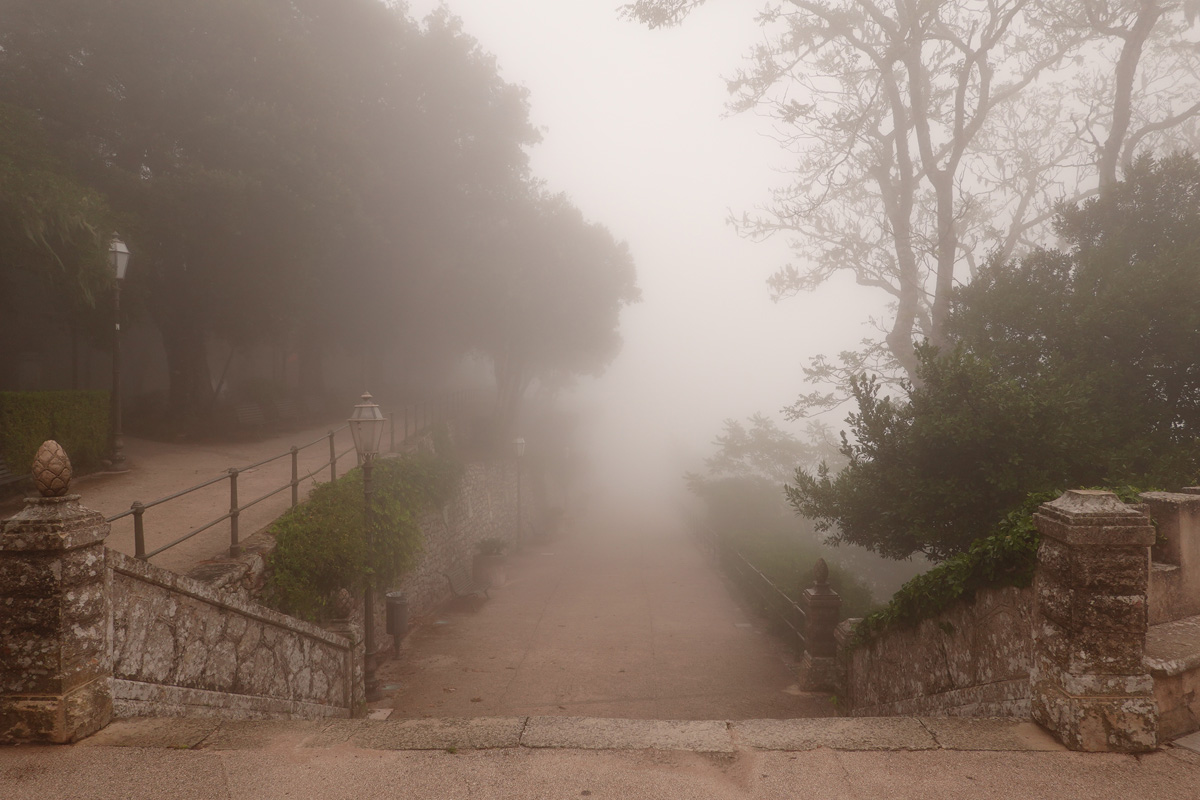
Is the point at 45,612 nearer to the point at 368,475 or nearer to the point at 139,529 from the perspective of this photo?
the point at 139,529

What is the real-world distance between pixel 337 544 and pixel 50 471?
15.3ft

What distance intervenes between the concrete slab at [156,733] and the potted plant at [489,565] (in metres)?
13.4

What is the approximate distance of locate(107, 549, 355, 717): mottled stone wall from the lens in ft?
14.4

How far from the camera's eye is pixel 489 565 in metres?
17.8

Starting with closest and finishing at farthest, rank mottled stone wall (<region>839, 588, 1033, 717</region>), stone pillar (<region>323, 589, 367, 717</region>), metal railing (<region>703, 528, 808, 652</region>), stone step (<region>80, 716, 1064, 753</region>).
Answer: stone step (<region>80, 716, 1064, 753</region>)
mottled stone wall (<region>839, 588, 1033, 717</region>)
stone pillar (<region>323, 589, 367, 717</region>)
metal railing (<region>703, 528, 808, 652</region>)

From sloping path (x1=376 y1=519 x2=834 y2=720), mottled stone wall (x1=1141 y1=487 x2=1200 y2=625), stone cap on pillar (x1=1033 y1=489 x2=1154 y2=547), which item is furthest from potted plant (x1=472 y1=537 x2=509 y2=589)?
stone cap on pillar (x1=1033 y1=489 x2=1154 y2=547)

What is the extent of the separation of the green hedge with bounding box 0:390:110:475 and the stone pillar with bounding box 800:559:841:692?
11.7m

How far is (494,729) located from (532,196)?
24820 millimetres

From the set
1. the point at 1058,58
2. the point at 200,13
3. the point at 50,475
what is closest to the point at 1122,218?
the point at 1058,58

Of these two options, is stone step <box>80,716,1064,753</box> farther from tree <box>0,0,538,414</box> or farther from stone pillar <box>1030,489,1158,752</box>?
tree <box>0,0,538,414</box>

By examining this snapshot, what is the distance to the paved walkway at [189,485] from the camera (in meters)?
7.48

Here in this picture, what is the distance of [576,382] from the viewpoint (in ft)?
142

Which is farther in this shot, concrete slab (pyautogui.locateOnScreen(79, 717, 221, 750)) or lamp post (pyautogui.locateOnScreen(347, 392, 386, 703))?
lamp post (pyautogui.locateOnScreen(347, 392, 386, 703))

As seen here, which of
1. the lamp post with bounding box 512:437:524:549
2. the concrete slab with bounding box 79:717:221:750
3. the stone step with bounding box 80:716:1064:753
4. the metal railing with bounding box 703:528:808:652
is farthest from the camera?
the lamp post with bounding box 512:437:524:549
